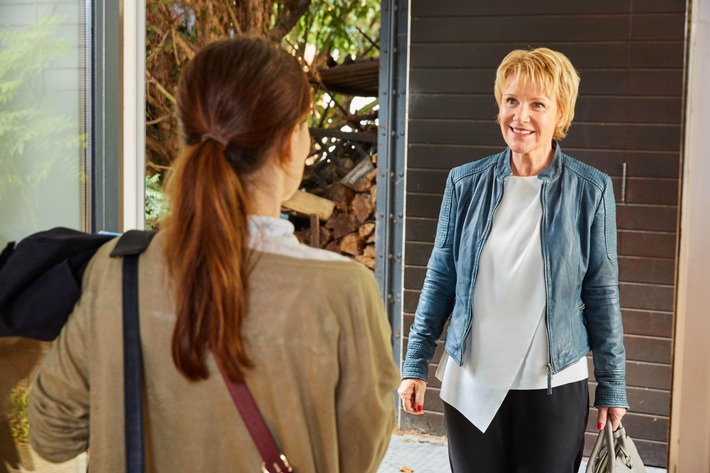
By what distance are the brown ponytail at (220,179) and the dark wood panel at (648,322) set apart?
3.45 meters

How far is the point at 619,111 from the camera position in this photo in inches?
167

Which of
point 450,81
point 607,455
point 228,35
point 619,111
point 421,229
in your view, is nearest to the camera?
point 607,455

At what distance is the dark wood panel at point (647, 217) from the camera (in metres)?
4.22

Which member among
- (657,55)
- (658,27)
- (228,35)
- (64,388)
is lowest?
(64,388)

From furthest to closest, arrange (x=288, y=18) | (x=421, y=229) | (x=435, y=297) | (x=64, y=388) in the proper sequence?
(x=288, y=18) → (x=421, y=229) → (x=435, y=297) → (x=64, y=388)

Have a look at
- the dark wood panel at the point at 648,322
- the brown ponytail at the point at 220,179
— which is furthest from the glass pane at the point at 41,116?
the dark wood panel at the point at 648,322

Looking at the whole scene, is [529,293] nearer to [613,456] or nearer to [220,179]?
[613,456]

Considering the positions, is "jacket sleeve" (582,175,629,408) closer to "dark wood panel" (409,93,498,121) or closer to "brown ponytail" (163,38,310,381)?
"brown ponytail" (163,38,310,381)

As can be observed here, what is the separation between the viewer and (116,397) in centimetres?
123

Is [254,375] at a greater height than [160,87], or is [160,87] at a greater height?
[160,87]

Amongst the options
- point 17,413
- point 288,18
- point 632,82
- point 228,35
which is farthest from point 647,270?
point 288,18

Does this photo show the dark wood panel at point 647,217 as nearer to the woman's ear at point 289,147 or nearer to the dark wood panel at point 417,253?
the dark wood panel at point 417,253

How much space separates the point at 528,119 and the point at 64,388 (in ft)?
5.01

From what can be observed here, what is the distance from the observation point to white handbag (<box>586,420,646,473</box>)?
2211 mm
